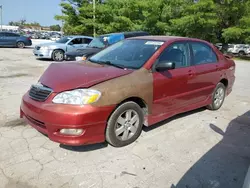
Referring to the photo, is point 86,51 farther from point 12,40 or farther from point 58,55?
point 12,40

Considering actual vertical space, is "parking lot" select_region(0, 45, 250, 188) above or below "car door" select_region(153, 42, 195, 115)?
below

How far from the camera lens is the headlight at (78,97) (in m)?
2.92

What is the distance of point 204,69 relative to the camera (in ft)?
15.0

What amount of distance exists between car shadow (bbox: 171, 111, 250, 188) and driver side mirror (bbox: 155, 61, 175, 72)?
1.36 metres

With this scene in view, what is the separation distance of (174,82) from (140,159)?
56.6 inches

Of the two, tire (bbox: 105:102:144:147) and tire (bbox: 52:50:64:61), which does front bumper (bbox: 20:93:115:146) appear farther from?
tire (bbox: 52:50:64:61)

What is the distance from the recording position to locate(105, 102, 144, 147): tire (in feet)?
10.5

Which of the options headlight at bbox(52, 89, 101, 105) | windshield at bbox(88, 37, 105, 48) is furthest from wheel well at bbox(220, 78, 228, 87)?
windshield at bbox(88, 37, 105, 48)

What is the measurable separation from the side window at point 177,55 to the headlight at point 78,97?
53.0 inches

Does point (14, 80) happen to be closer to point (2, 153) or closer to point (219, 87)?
point (2, 153)

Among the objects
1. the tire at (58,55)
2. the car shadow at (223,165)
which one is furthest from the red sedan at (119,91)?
the tire at (58,55)

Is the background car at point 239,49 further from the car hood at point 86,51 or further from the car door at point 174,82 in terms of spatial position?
the car door at point 174,82

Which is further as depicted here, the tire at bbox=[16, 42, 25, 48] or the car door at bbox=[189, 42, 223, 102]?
the tire at bbox=[16, 42, 25, 48]

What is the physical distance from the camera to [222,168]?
3031 mm
